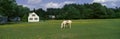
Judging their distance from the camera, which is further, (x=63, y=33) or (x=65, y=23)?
(x=65, y=23)

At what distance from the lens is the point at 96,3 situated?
17412 cm

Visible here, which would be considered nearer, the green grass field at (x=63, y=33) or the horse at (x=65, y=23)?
the green grass field at (x=63, y=33)

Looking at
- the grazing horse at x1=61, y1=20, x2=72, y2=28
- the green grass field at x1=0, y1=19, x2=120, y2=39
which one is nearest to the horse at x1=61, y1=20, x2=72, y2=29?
the grazing horse at x1=61, y1=20, x2=72, y2=28

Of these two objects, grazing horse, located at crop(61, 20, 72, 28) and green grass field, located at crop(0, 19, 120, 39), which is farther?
grazing horse, located at crop(61, 20, 72, 28)

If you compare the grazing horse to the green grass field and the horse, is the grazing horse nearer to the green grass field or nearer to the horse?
the horse

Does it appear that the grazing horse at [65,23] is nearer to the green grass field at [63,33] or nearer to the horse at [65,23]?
the horse at [65,23]

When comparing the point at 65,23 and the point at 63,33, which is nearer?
the point at 63,33

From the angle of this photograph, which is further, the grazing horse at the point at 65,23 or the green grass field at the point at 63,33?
the grazing horse at the point at 65,23

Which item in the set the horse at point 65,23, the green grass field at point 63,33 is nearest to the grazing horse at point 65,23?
the horse at point 65,23

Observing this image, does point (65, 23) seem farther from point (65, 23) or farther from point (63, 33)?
point (63, 33)

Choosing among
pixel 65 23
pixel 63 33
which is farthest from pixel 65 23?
pixel 63 33

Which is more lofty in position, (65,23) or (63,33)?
(65,23)

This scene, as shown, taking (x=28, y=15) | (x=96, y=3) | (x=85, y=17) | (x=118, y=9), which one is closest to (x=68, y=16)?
(x=85, y=17)

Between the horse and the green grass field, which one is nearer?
the green grass field
